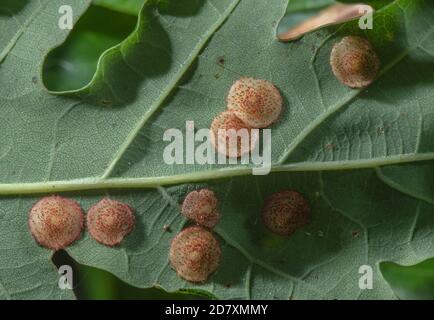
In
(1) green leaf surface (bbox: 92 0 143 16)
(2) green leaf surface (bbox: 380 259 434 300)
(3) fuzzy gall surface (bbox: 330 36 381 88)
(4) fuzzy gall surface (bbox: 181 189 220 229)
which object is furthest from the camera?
(2) green leaf surface (bbox: 380 259 434 300)

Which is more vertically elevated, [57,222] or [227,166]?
[227,166]

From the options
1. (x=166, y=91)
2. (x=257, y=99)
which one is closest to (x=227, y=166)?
(x=257, y=99)

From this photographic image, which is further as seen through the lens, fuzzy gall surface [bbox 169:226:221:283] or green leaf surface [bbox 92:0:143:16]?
green leaf surface [bbox 92:0:143:16]

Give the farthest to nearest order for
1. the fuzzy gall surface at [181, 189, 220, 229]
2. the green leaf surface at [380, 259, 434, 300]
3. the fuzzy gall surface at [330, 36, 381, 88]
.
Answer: the green leaf surface at [380, 259, 434, 300] < the fuzzy gall surface at [181, 189, 220, 229] < the fuzzy gall surface at [330, 36, 381, 88]

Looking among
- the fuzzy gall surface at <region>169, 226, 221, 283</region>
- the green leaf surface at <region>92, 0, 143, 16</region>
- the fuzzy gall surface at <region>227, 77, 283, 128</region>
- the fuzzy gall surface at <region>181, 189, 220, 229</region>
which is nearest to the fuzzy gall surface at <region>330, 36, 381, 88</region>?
the fuzzy gall surface at <region>227, 77, 283, 128</region>

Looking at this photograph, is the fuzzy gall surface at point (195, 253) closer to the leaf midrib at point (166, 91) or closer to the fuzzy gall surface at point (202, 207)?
the fuzzy gall surface at point (202, 207)

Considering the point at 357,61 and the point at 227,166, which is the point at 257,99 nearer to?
the point at 227,166

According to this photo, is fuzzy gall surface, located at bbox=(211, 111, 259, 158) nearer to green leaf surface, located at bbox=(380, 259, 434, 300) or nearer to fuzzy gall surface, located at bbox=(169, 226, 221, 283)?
fuzzy gall surface, located at bbox=(169, 226, 221, 283)

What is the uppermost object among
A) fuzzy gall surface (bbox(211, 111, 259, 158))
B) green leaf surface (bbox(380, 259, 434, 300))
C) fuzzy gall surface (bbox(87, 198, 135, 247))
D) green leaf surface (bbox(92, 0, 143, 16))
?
green leaf surface (bbox(92, 0, 143, 16))

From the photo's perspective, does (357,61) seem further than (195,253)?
No
